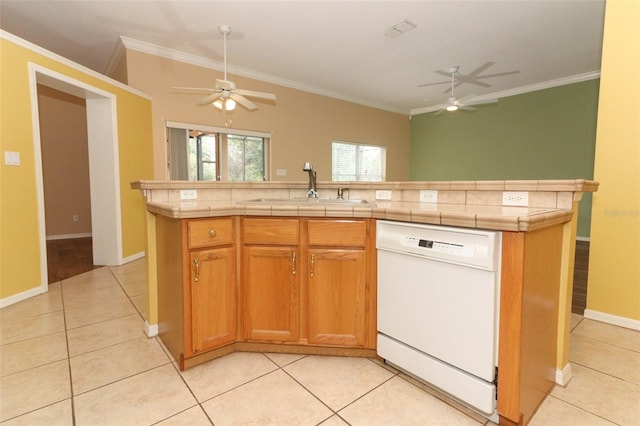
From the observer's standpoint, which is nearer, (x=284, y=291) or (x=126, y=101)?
(x=284, y=291)

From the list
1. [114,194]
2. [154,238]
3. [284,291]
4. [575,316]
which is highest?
[114,194]

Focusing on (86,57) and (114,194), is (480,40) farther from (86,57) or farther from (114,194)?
(86,57)

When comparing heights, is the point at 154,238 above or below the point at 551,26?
below

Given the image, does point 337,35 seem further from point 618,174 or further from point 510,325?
point 510,325

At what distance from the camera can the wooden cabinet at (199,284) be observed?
156 cm

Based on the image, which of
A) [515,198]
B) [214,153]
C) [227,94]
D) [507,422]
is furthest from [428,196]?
[214,153]

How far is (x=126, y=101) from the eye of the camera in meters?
3.77

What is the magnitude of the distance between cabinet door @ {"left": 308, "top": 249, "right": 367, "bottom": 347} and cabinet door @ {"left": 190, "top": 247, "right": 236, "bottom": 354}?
0.45 metres

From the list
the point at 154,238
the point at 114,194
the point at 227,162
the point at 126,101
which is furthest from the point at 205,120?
the point at 154,238

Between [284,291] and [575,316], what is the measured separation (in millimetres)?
2288

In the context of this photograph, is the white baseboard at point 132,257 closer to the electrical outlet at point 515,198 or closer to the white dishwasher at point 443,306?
the white dishwasher at point 443,306

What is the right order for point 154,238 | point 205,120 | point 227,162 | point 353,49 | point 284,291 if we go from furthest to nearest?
point 227,162, point 205,120, point 353,49, point 154,238, point 284,291

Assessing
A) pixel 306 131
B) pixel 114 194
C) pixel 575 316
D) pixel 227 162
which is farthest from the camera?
pixel 306 131

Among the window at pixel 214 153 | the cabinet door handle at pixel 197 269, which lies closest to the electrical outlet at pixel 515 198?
the cabinet door handle at pixel 197 269
